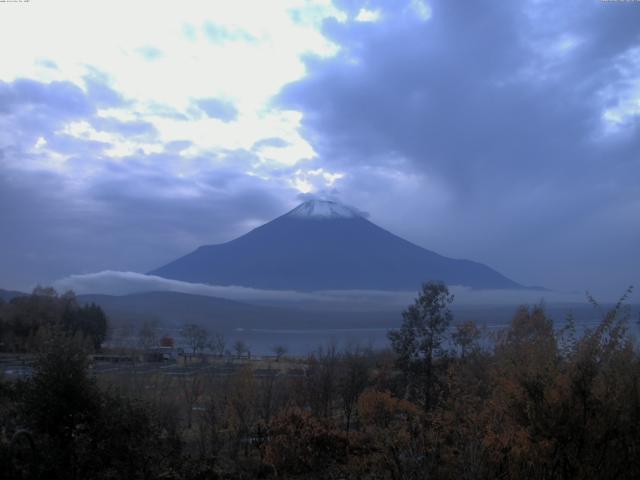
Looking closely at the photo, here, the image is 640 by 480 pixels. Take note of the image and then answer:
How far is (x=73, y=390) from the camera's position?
8828 mm

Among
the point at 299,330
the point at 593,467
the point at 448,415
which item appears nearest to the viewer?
the point at 593,467

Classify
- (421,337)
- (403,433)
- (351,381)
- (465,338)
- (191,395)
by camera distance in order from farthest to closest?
(465,338) < (351,381) < (421,337) < (191,395) < (403,433)

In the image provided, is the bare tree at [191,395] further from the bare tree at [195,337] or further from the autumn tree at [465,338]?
the bare tree at [195,337]

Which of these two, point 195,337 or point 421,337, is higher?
point 421,337

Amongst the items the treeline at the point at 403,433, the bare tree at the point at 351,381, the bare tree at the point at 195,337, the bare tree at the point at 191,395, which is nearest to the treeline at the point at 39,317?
the bare tree at the point at 195,337

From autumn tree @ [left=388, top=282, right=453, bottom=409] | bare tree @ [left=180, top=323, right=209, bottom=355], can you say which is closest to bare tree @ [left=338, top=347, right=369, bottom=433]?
autumn tree @ [left=388, top=282, right=453, bottom=409]

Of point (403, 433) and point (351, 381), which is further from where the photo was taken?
point (351, 381)

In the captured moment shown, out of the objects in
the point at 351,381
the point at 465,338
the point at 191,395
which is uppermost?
the point at 465,338

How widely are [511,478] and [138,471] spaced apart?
15.9ft

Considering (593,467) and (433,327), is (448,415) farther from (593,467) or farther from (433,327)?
(433,327)

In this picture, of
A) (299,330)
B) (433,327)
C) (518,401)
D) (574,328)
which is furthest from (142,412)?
(299,330)

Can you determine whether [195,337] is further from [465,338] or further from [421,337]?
[421,337]

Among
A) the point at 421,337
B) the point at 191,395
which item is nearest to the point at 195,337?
the point at 191,395

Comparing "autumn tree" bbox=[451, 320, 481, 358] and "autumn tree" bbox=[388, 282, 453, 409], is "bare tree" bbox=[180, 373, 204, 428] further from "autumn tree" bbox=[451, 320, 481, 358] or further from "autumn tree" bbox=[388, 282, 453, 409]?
"autumn tree" bbox=[451, 320, 481, 358]
